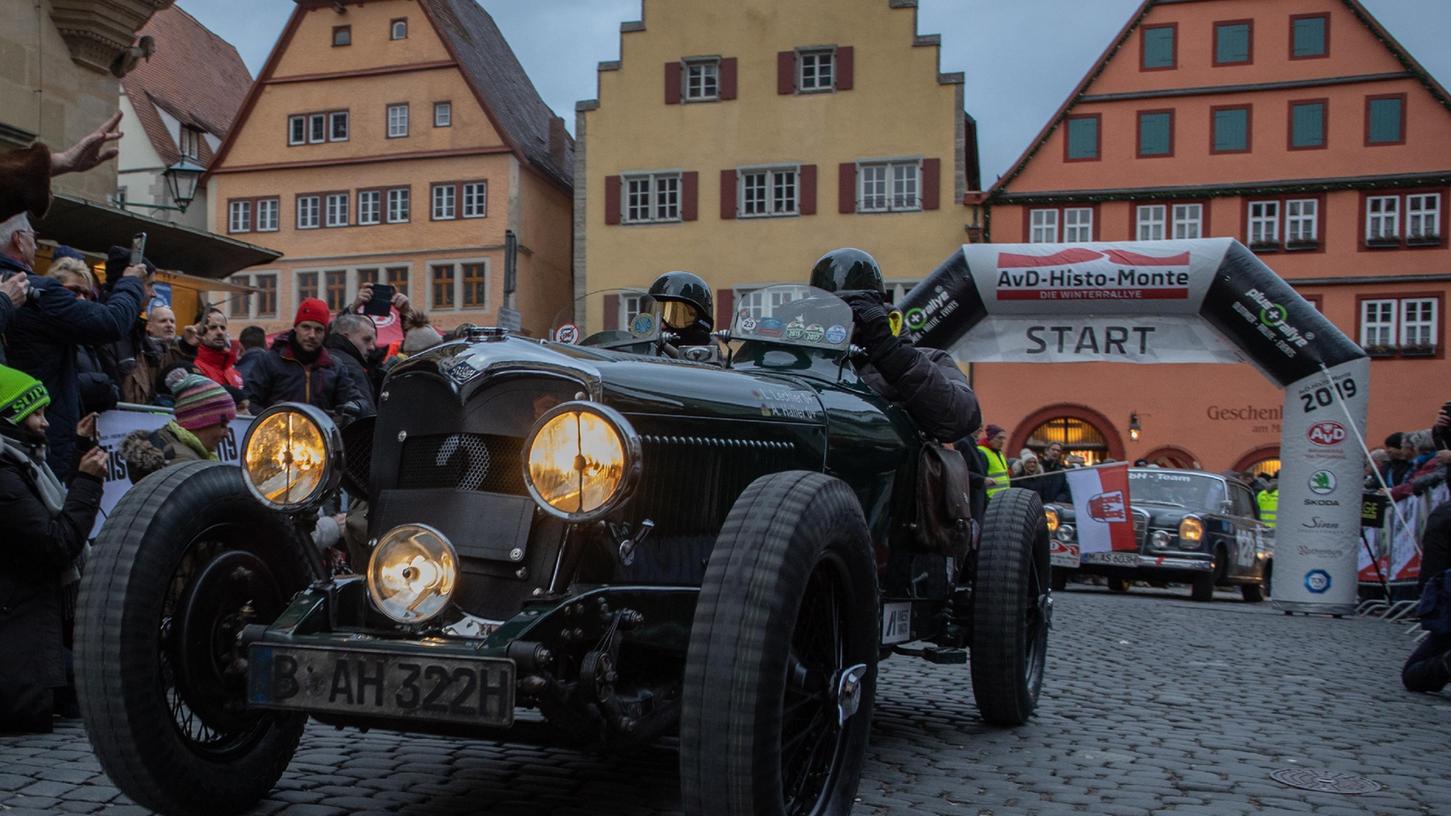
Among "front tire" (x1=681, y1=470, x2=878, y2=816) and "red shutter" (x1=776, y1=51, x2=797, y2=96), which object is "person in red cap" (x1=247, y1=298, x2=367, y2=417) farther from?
"red shutter" (x1=776, y1=51, x2=797, y2=96)

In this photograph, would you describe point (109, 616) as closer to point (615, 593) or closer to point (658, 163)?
point (615, 593)

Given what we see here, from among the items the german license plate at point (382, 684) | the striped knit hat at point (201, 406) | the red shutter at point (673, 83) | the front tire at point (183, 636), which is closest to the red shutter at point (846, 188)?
the red shutter at point (673, 83)

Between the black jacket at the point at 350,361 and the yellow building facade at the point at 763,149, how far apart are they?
85.4ft

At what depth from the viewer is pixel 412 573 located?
3697 millimetres

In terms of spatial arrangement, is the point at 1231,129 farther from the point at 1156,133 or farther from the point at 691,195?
the point at 691,195

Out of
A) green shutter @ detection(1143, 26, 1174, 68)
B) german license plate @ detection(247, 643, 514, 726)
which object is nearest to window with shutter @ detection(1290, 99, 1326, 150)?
green shutter @ detection(1143, 26, 1174, 68)

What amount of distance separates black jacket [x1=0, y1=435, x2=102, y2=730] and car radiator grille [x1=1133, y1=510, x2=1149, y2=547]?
42.0 feet

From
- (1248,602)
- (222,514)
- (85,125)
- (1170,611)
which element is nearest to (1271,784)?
(222,514)

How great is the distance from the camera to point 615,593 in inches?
147

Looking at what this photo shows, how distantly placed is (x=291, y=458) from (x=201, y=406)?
324 cm

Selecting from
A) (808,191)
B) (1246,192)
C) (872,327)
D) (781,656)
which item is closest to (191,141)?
(808,191)

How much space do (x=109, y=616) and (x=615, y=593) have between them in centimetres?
128

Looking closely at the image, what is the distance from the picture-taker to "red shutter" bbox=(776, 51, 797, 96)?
120ft

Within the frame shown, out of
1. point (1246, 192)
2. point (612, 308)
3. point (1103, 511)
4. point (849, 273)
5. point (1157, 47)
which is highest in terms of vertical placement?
point (1157, 47)
